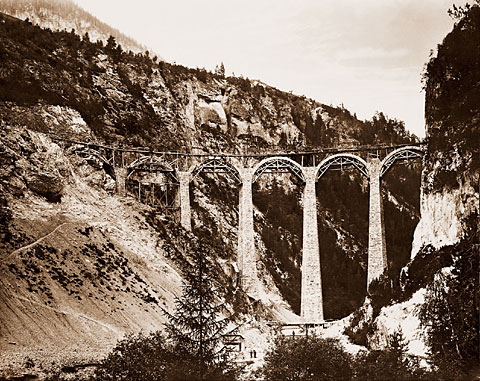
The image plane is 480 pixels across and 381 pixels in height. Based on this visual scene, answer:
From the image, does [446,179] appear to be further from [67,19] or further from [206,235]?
[67,19]

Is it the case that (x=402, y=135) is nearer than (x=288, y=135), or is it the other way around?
(x=288, y=135)

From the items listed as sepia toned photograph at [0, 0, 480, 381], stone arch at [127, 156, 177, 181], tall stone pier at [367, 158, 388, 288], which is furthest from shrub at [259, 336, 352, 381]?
stone arch at [127, 156, 177, 181]

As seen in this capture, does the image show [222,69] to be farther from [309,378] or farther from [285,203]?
[309,378]

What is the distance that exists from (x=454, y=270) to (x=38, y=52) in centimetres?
4766

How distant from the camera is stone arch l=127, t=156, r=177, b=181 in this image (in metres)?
52.7

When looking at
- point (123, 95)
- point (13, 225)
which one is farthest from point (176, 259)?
point (123, 95)

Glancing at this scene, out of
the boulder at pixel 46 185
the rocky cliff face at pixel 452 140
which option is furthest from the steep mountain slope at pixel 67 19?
the rocky cliff face at pixel 452 140

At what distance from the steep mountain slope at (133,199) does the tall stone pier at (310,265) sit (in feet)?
14.9

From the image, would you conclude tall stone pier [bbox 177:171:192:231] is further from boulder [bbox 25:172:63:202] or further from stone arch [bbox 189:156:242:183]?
boulder [bbox 25:172:63:202]

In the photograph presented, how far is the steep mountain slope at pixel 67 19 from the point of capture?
93.1 metres

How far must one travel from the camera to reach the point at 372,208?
49062 mm

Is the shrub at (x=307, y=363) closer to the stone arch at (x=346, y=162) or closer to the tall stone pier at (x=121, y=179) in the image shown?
the tall stone pier at (x=121, y=179)

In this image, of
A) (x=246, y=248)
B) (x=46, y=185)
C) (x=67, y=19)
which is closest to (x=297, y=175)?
(x=246, y=248)

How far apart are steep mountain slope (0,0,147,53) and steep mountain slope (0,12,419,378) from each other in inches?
746
